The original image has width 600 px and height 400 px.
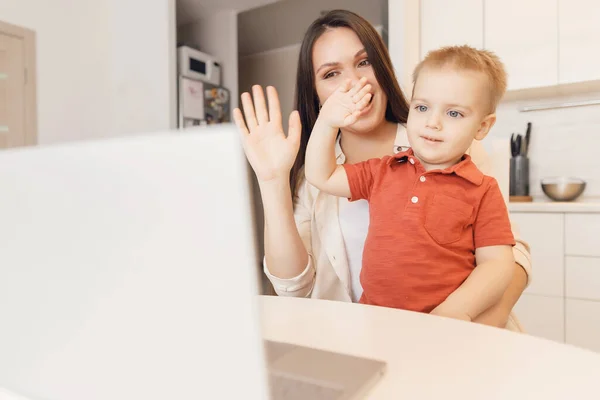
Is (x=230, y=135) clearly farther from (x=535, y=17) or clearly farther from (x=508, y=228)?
(x=535, y=17)

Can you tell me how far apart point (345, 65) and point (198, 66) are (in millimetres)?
2685

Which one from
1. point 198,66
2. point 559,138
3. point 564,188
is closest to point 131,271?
point 564,188

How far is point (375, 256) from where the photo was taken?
0.94 m

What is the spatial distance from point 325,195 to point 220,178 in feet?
3.23

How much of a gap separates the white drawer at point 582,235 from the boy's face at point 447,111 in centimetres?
130

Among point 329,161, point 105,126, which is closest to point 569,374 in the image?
point 329,161

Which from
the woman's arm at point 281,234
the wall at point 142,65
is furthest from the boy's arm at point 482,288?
the wall at point 142,65

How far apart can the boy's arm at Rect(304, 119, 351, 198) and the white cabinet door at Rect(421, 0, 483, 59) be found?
5.69ft

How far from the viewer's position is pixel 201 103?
11.5 feet

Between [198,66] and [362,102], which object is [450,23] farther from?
[198,66]

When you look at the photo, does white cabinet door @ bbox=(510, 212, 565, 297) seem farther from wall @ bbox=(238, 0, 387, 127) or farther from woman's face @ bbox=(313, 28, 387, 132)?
wall @ bbox=(238, 0, 387, 127)

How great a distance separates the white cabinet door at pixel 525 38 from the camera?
7.23ft

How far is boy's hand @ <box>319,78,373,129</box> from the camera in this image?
0.88 meters

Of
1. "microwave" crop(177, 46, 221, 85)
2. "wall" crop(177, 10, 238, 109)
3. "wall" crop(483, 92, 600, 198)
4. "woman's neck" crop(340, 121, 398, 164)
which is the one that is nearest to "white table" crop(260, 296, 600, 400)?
"woman's neck" crop(340, 121, 398, 164)
